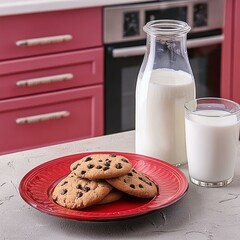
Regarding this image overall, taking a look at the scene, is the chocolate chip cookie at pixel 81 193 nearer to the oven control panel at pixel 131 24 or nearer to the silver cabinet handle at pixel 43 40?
the silver cabinet handle at pixel 43 40

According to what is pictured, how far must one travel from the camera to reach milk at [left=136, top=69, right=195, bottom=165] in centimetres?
187

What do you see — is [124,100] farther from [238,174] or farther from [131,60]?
[238,174]

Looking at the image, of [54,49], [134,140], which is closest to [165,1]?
[54,49]

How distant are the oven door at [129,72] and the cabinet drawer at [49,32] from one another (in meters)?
0.11

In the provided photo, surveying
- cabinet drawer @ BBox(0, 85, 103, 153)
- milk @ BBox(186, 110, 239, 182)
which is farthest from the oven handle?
milk @ BBox(186, 110, 239, 182)

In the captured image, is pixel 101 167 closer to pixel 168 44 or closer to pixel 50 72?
pixel 168 44

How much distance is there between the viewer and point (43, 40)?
3.06 meters

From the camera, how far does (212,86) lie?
3.54 metres

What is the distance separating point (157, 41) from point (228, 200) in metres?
0.40

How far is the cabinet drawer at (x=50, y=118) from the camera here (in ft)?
10.2

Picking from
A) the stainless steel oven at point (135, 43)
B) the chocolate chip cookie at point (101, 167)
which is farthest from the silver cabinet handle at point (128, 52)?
the chocolate chip cookie at point (101, 167)

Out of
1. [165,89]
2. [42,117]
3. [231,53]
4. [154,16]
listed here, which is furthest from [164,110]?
[231,53]

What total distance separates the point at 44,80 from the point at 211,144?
1.43m

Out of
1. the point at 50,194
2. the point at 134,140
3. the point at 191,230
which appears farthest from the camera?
the point at 134,140
